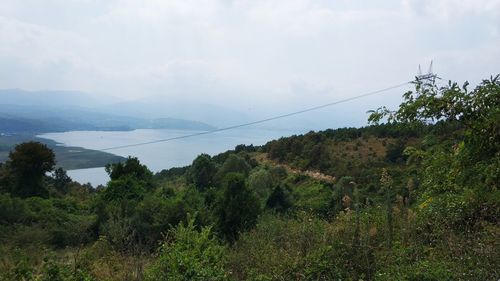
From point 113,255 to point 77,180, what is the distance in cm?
3180

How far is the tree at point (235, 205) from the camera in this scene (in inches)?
679

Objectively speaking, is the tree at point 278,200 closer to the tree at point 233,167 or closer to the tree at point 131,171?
the tree at point 233,167

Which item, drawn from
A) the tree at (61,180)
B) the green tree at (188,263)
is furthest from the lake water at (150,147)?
the green tree at (188,263)

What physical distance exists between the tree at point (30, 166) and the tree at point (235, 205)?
12338 mm

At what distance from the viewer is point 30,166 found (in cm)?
2412

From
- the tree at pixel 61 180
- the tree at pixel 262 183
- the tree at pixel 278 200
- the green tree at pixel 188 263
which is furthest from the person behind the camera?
the tree at pixel 61 180

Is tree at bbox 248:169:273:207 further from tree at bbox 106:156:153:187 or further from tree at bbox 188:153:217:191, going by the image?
tree at bbox 106:156:153:187

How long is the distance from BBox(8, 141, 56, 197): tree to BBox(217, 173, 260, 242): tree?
40.5 feet

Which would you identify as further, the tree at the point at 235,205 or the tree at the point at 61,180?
the tree at the point at 61,180

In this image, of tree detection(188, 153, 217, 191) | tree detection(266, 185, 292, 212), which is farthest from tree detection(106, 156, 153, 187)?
tree detection(266, 185, 292, 212)

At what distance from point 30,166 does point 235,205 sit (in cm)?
1357

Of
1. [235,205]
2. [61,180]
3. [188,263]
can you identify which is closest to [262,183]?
[235,205]

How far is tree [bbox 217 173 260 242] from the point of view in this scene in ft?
56.6

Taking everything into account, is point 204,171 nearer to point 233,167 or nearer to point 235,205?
point 233,167
